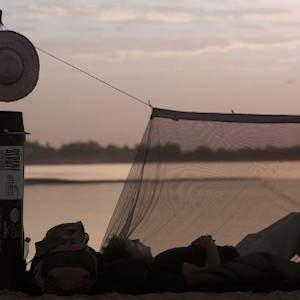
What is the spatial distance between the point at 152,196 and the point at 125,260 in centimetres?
56

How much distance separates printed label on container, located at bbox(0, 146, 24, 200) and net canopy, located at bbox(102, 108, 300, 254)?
811 millimetres

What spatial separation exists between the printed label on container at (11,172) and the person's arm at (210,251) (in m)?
1.25

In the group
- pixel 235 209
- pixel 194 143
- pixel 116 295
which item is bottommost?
pixel 116 295

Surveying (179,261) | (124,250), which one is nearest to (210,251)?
(179,261)

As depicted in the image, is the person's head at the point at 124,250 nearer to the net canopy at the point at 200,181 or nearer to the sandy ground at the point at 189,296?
the net canopy at the point at 200,181

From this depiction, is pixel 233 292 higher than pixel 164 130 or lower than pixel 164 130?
lower

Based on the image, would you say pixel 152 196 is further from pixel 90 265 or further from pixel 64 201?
pixel 64 201

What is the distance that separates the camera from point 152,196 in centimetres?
627

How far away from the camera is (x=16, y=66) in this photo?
6766 mm

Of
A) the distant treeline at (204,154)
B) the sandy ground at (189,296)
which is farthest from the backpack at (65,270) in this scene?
the distant treeline at (204,154)

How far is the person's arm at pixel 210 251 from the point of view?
235 inches

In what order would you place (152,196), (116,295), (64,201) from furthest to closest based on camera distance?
1. (64,201)
2. (152,196)
3. (116,295)

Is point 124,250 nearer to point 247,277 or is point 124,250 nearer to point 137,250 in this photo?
point 137,250

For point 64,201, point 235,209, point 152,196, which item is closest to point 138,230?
point 152,196
